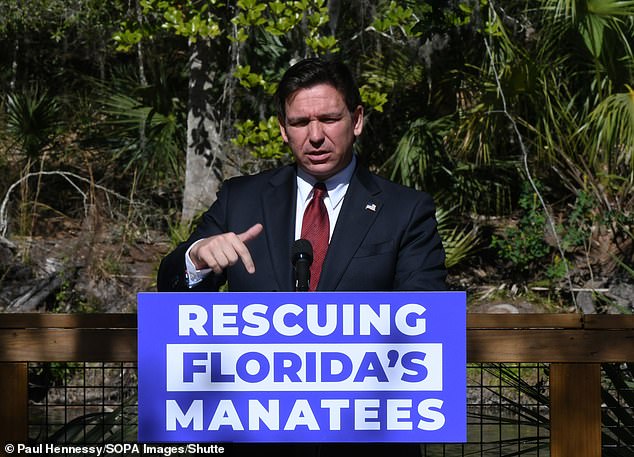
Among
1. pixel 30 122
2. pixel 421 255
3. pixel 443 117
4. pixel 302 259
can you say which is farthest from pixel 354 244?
pixel 30 122

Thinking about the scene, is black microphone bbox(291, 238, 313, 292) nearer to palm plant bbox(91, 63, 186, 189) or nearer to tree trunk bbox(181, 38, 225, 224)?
tree trunk bbox(181, 38, 225, 224)

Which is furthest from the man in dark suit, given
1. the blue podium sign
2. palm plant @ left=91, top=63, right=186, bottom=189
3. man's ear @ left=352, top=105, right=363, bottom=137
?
palm plant @ left=91, top=63, right=186, bottom=189

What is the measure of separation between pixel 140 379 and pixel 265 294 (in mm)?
355

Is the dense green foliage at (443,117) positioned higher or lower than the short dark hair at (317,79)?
higher

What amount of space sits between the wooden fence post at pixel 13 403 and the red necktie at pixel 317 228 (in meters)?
0.96

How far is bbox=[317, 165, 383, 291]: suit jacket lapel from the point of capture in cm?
274

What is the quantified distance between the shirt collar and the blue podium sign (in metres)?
0.36

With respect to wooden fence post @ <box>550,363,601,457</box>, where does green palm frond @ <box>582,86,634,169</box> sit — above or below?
above

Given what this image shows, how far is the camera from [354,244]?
276cm

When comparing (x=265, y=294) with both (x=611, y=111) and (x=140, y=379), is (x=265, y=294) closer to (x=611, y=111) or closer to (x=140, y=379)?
(x=140, y=379)

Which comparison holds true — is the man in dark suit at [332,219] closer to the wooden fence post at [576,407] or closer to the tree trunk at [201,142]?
the wooden fence post at [576,407]

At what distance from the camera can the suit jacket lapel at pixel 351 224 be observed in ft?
8.99

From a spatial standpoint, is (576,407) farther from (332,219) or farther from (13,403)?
(13,403)

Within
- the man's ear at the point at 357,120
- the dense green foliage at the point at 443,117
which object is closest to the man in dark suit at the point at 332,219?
the man's ear at the point at 357,120
